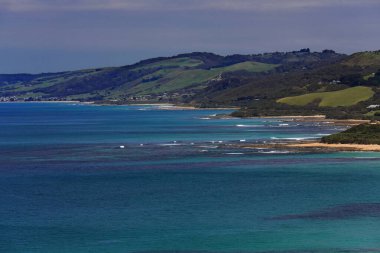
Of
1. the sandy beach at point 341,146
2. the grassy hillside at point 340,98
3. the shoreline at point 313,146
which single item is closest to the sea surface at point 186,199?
the shoreline at point 313,146

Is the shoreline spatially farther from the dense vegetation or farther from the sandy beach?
the dense vegetation

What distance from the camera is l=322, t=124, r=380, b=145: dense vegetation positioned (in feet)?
319

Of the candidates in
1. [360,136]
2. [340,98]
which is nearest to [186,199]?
[360,136]

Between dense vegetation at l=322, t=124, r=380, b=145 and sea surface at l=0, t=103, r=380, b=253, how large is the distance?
29.1 feet

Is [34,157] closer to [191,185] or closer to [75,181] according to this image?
[75,181]

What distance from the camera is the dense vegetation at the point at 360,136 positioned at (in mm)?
97312

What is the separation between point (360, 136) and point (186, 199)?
45.8m

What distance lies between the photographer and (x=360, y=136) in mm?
99812

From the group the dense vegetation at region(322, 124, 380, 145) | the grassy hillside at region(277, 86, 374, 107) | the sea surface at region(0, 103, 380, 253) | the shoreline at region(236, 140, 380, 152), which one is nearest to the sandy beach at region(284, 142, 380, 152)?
the shoreline at region(236, 140, 380, 152)

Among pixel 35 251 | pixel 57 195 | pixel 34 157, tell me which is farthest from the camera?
pixel 34 157

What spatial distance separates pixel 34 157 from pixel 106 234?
154ft

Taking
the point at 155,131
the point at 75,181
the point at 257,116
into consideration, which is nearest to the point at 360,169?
the point at 75,181

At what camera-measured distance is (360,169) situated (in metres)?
73.4

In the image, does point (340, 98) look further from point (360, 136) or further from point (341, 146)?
point (341, 146)
